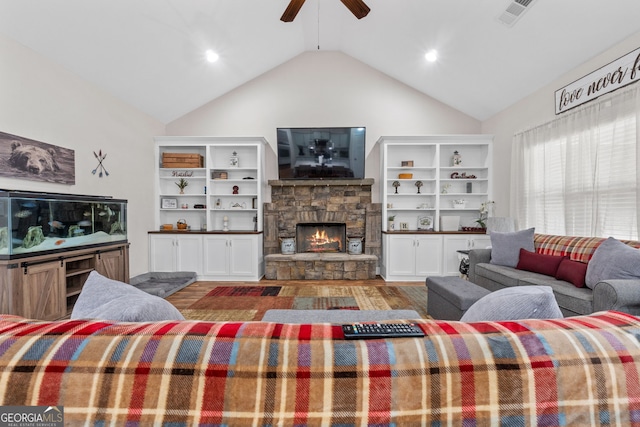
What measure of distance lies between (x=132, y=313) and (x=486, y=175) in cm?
555

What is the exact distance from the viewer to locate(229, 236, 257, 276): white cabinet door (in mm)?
4715

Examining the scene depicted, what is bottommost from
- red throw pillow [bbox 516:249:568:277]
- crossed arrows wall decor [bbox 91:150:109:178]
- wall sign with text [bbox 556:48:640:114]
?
red throw pillow [bbox 516:249:568:277]

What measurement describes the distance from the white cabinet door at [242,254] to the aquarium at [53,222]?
1.59m

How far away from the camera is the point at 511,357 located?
2.22ft

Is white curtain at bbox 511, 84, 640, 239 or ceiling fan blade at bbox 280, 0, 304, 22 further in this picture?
white curtain at bbox 511, 84, 640, 239

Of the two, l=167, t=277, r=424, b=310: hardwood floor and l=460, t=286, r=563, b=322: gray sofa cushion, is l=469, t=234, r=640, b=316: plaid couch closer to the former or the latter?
l=167, t=277, r=424, b=310: hardwood floor

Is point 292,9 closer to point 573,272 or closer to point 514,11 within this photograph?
point 514,11

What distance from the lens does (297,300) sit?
3.68m

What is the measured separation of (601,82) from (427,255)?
2.96 metres

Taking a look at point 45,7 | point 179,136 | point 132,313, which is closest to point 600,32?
point 132,313

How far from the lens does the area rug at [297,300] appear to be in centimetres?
323

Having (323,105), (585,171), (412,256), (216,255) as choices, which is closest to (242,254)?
(216,255)

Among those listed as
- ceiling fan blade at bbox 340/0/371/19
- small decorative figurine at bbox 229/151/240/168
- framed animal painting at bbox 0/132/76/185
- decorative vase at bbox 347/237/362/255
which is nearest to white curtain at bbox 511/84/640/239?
decorative vase at bbox 347/237/362/255

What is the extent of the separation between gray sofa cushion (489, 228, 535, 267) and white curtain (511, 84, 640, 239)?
44cm
